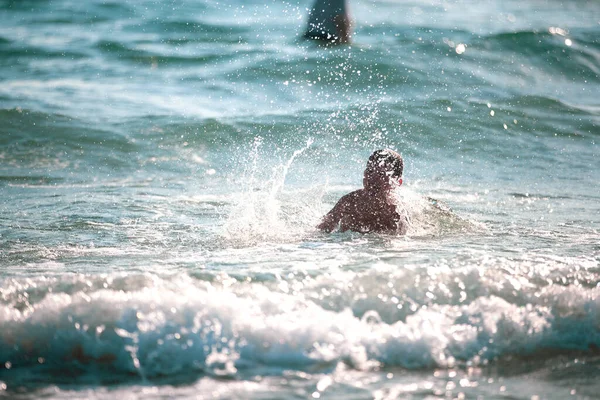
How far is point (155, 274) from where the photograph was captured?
4879mm

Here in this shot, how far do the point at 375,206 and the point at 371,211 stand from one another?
0.06 metres

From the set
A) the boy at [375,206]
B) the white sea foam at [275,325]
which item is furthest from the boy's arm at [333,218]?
the white sea foam at [275,325]

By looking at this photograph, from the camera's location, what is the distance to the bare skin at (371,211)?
6.64 meters

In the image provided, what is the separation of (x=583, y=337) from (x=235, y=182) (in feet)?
19.9

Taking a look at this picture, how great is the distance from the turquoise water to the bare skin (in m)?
0.17

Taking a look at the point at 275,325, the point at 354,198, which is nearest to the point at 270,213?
the point at 354,198

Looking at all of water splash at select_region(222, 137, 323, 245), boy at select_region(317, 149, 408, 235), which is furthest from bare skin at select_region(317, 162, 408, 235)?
water splash at select_region(222, 137, 323, 245)

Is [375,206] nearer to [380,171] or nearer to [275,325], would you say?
[380,171]

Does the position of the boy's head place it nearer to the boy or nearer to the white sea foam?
the boy

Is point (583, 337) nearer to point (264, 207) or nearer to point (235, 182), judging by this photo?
point (264, 207)

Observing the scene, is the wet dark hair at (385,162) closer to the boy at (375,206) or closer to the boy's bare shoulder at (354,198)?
the boy at (375,206)

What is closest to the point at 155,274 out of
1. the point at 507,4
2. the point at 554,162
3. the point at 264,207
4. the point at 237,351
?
A: the point at 237,351

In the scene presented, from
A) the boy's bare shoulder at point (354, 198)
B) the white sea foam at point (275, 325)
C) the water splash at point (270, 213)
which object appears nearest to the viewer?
the white sea foam at point (275, 325)

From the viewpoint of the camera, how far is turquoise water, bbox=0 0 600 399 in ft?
13.2
